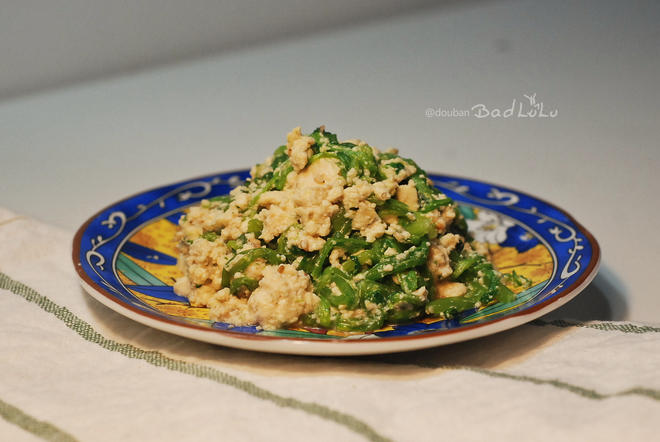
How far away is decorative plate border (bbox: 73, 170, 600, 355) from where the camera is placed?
7.30 ft

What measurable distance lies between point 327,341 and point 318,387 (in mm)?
153

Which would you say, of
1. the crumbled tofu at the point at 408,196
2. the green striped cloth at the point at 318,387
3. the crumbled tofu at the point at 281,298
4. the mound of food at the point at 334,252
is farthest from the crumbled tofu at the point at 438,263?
the crumbled tofu at the point at 281,298

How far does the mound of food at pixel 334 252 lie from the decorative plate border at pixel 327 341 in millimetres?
267

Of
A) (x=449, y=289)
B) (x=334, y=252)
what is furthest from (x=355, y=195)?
(x=449, y=289)

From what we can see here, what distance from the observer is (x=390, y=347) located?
222cm

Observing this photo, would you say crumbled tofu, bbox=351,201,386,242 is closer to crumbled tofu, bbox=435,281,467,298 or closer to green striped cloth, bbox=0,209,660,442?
crumbled tofu, bbox=435,281,467,298

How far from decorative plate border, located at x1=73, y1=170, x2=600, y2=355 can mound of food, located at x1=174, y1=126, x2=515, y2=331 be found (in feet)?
0.88

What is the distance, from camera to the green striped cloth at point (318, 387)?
79.2 inches

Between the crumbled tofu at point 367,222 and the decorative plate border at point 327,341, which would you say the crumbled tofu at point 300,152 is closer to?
the crumbled tofu at point 367,222

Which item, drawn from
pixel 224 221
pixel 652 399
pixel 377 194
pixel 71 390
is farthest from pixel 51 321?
pixel 652 399

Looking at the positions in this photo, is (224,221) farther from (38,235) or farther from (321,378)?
(38,235)

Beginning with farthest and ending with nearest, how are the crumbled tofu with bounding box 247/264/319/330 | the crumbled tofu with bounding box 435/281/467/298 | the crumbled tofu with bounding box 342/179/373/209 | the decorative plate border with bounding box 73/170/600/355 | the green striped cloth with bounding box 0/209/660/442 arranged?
the crumbled tofu with bounding box 435/281/467/298 < the crumbled tofu with bounding box 342/179/373/209 < the crumbled tofu with bounding box 247/264/319/330 < the decorative plate border with bounding box 73/170/600/355 < the green striped cloth with bounding box 0/209/660/442

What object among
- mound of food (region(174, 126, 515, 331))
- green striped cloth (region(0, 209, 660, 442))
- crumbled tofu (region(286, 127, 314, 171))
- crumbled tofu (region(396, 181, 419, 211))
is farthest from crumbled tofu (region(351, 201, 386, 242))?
green striped cloth (region(0, 209, 660, 442))

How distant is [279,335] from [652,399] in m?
1.10
